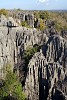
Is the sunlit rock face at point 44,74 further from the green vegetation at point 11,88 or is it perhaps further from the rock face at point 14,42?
the rock face at point 14,42

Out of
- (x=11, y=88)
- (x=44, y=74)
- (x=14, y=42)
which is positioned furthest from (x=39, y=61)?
(x=14, y=42)

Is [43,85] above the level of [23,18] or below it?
below

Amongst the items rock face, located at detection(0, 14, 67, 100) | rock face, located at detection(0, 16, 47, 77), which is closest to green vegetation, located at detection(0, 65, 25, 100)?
rock face, located at detection(0, 14, 67, 100)

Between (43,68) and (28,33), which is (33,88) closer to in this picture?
(43,68)

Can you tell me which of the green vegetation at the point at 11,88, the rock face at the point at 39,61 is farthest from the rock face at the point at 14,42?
the green vegetation at the point at 11,88

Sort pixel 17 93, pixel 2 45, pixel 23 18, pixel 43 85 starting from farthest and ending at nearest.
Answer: pixel 23 18
pixel 2 45
pixel 43 85
pixel 17 93

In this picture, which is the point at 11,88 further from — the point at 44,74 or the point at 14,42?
the point at 14,42

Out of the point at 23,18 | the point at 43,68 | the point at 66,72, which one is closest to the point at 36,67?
the point at 43,68
